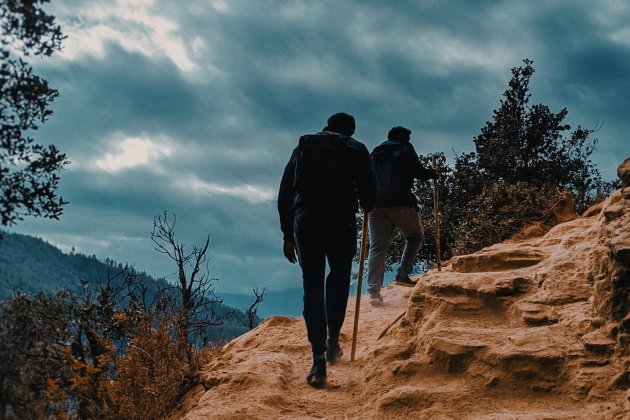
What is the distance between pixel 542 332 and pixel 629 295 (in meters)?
0.85

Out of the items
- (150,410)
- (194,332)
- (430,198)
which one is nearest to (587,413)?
(150,410)

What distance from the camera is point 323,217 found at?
649cm

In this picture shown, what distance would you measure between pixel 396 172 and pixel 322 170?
375cm

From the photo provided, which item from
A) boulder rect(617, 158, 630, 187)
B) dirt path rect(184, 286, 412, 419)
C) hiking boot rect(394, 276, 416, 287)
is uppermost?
boulder rect(617, 158, 630, 187)

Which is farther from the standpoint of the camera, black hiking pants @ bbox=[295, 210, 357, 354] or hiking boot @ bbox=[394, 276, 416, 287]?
hiking boot @ bbox=[394, 276, 416, 287]

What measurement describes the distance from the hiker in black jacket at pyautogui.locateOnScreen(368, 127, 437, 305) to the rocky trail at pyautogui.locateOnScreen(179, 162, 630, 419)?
2587mm

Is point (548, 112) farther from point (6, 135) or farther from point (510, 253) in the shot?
point (6, 135)

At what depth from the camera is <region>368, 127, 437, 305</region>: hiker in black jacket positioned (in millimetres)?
10039

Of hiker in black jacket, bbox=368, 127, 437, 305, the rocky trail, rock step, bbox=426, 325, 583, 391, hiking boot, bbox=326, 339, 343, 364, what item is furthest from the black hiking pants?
hiker in black jacket, bbox=368, 127, 437, 305

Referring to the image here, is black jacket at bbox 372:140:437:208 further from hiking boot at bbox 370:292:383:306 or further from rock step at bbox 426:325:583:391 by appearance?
rock step at bbox 426:325:583:391

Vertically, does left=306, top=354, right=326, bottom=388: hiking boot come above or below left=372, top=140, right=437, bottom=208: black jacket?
below

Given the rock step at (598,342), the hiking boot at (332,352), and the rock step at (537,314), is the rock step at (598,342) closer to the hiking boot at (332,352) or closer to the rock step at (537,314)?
the rock step at (537,314)

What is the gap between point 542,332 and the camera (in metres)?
5.57

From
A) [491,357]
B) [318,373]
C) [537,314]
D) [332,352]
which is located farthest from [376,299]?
[491,357]
